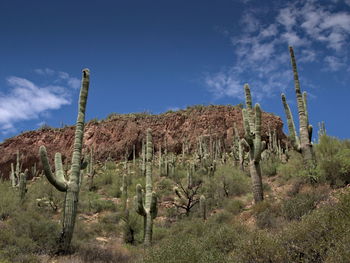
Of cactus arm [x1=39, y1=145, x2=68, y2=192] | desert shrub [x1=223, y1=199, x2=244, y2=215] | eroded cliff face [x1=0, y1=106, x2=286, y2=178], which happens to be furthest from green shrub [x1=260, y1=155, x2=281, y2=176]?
eroded cliff face [x1=0, y1=106, x2=286, y2=178]

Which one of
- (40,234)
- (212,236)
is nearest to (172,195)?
(40,234)

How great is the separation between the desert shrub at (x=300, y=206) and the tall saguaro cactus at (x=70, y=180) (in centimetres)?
633

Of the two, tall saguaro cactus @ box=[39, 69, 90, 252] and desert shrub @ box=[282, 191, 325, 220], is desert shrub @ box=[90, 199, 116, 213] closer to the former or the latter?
tall saguaro cactus @ box=[39, 69, 90, 252]

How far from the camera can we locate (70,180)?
10758 millimetres

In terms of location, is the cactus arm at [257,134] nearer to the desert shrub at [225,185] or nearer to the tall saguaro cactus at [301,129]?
the tall saguaro cactus at [301,129]

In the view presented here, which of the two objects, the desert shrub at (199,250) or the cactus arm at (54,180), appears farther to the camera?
the cactus arm at (54,180)

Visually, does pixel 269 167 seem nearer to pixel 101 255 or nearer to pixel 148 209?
pixel 148 209

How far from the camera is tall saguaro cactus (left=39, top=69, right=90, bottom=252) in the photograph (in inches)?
391

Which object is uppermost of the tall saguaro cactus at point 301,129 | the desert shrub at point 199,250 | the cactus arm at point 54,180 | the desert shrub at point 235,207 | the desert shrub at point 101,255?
the tall saguaro cactus at point 301,129

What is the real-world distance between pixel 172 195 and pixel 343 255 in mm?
19462

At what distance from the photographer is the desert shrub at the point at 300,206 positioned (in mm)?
10094

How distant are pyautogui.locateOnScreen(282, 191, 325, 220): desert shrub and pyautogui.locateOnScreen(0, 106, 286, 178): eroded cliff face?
30412mm

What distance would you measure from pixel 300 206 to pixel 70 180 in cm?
696

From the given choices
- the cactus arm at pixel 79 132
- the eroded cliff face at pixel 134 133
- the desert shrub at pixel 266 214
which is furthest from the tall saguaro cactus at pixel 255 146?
the eroded cliff face at pixel 134 133
